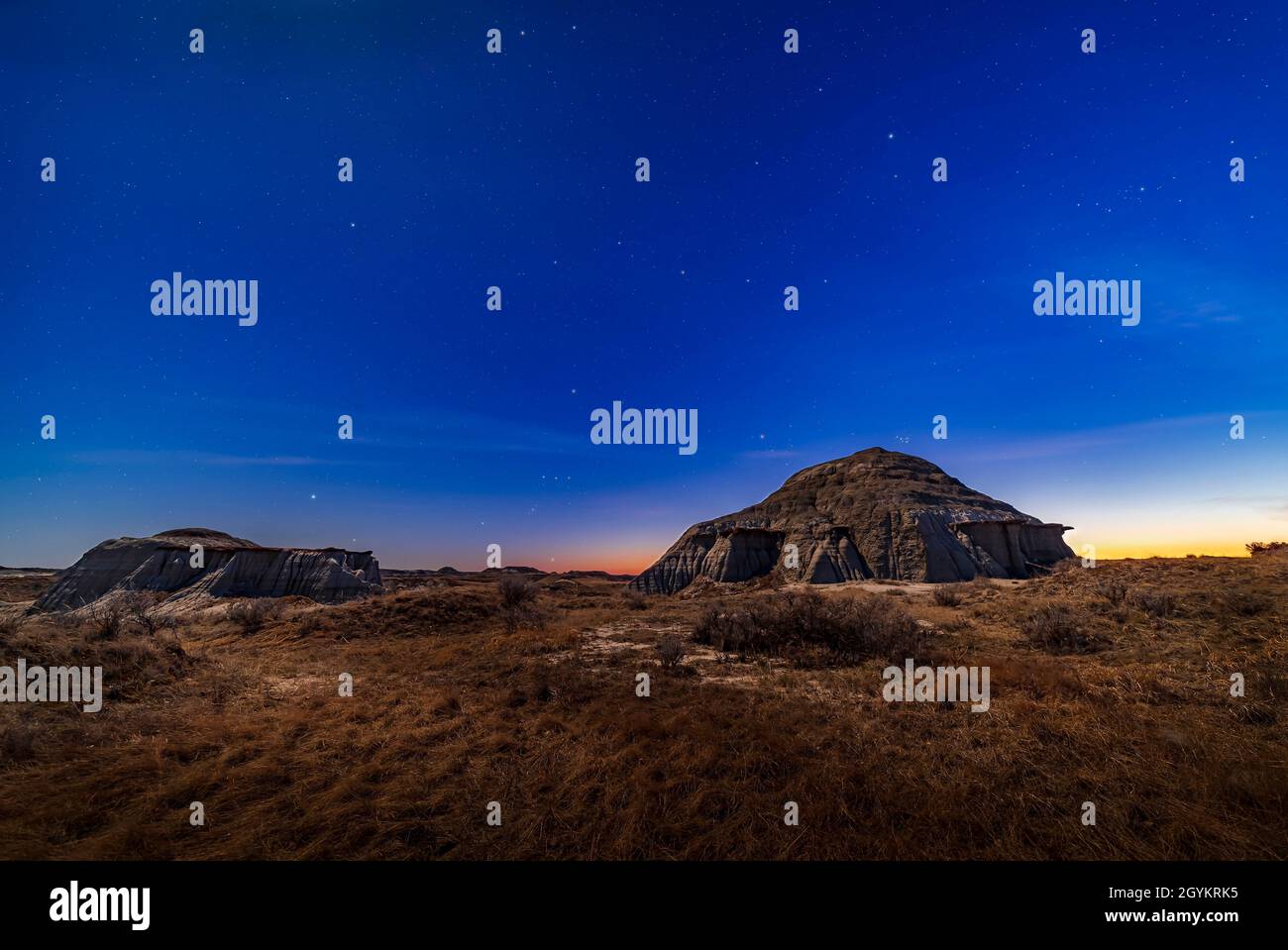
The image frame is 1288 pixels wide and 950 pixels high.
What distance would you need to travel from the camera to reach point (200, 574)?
3700 centimetres

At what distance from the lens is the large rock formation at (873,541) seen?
4084cm

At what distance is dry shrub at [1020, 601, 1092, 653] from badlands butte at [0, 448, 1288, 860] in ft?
0.25

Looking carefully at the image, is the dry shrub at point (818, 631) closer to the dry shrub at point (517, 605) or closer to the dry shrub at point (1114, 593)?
the dry shrub at point (1114, 593)

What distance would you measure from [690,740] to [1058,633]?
11.2 metres

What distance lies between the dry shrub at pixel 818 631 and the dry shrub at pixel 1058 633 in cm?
268

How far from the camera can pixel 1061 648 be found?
11102 millimetres

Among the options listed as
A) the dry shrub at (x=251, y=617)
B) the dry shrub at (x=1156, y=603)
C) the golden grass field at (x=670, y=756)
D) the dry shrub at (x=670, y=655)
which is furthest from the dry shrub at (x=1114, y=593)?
the dry shrub at (x=251, y=617)

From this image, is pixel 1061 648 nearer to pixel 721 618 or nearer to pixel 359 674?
pixel 721 618

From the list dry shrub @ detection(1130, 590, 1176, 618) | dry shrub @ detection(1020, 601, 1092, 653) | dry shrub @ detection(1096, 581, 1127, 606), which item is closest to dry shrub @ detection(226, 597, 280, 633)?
dry shrub @ detection(1020, 601, 1092, 653)

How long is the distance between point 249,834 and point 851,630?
469 inches

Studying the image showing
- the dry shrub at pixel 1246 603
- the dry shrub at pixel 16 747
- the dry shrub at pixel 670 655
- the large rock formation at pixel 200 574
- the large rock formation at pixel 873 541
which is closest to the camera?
the dry shrub at pixel 16 747

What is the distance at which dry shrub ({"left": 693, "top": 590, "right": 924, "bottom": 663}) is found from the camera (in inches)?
445
